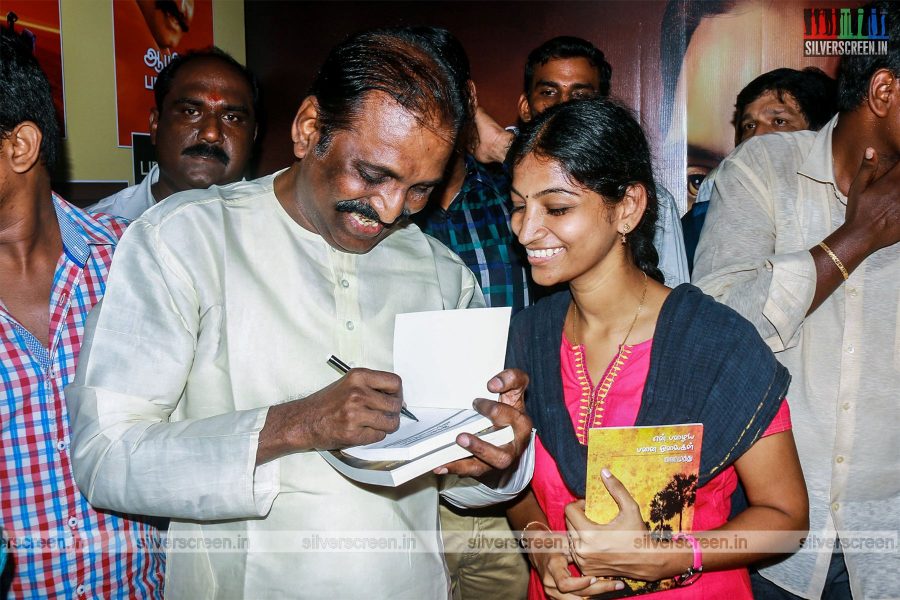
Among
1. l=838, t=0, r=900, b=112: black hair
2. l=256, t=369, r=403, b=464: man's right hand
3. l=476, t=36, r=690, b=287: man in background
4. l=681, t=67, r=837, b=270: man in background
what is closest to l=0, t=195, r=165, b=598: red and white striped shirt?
l=256, t=369, r=403, b=464: man's right hand

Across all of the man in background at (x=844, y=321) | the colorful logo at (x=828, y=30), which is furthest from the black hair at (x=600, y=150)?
the colorful logo at (x=828, y=30)

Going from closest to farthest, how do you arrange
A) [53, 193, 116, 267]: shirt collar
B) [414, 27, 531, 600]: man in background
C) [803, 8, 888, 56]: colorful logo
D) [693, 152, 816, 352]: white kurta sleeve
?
[53, 193, 116, 267]: shirt collar → [693, 152, 816, 352]: white kurta sleeve → [414, 27, 531, 600]: man in background → [803, 8, 888, 56]: colorful logo

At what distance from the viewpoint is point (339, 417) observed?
1191mm

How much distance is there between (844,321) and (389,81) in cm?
137

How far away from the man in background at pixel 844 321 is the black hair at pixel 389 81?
3.01 ft

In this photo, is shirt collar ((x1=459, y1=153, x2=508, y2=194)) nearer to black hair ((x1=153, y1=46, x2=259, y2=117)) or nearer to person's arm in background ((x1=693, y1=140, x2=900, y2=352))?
person's arm in background ((x1=693, y1=140, x2=900, y2=352))

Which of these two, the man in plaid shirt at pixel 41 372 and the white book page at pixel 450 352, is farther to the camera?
the man in plaid shirt at pixel 41 372

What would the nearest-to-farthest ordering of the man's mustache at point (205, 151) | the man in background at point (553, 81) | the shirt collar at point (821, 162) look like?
1. the shirt collar at point (821, 162)
2. the man in background at point (553, 81)
3. the man's mustache at point (205, 151)

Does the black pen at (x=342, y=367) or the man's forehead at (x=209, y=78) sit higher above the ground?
the man's forehead at (x=209, y=78)

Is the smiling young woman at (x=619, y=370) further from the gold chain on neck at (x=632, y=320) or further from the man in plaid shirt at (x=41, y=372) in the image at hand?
the man in plaid shirt at (x=41, y=372)

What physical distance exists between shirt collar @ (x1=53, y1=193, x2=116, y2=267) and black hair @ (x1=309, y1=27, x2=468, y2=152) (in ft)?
2.10

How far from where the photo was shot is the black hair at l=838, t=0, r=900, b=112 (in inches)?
72.4

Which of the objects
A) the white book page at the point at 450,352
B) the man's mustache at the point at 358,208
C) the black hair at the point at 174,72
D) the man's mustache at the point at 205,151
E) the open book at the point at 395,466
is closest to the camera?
the open book at the point at 395,466

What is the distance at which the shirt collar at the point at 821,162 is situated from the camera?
1.95 m
